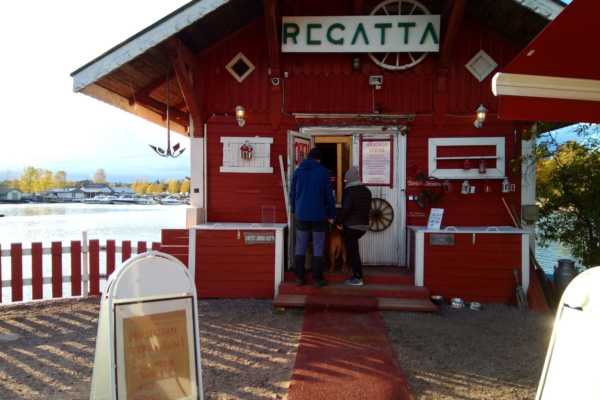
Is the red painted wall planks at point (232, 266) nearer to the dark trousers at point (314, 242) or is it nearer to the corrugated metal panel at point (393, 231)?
the dark trousers at point (314, 242)

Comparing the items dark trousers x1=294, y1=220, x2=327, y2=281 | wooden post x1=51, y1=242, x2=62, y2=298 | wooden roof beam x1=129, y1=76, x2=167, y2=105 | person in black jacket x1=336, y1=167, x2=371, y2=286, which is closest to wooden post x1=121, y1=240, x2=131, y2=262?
wooden post x1=51, y1=242, x2=62, y2=298

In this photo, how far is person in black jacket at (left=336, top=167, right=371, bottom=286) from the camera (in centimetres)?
592

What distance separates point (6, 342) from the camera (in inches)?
183

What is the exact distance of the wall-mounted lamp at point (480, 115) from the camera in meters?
6.74

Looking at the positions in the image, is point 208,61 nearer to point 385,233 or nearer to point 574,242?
point 385,233

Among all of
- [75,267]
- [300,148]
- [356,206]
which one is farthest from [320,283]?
[75,267]

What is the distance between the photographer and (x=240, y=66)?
7164 mm

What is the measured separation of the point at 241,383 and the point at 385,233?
4.15 m

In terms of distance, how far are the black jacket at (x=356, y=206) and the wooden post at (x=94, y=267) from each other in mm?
3954

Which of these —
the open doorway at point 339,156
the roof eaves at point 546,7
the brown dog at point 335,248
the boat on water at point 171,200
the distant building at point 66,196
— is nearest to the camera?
the roof eaves at point 546,7

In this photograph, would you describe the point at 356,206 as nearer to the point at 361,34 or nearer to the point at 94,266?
the point at 361,34

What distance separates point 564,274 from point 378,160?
3.31 metres

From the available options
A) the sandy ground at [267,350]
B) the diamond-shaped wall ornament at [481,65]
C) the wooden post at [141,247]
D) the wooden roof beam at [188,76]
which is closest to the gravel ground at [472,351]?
the sandy ground at [267,350]

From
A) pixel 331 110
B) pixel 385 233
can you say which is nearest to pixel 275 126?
pixel 331 110
